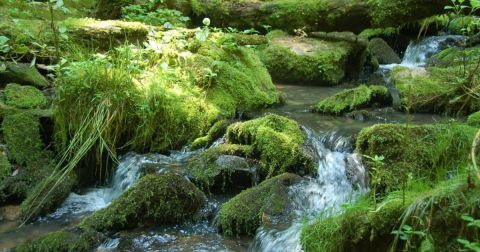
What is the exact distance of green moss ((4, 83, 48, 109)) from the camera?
17.0 ft

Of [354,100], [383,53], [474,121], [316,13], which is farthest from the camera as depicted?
[383,53]

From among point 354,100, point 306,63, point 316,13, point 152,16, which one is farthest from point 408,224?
point 316,13

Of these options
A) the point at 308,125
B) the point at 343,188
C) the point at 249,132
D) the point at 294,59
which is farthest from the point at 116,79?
the point at 294,59

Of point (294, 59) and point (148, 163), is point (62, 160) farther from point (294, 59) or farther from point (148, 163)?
point (294, 59)

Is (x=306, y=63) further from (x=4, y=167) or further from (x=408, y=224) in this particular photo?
(x=408, y=224)

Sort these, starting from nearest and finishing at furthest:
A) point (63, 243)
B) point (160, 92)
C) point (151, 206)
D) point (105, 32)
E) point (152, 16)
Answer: point (63, 243), point (151, 206), point (160, 92), point (105, 32), point (152, 16)

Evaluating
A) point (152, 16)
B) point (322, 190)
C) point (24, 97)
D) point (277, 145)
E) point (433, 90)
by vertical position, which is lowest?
point (322, 190)

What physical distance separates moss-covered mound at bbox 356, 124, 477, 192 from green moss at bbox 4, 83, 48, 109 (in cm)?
351

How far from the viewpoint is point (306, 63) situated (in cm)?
811

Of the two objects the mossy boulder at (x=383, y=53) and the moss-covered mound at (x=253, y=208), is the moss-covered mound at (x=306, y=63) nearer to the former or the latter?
the mossy boulder at (x=383, y=53)

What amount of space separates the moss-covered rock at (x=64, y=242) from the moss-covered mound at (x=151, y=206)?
6.2 inches

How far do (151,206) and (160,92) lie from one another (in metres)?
1.68

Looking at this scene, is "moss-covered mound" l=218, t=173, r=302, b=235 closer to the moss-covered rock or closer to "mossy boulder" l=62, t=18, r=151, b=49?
the moss-covered rock

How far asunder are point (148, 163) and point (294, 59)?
4.18m
